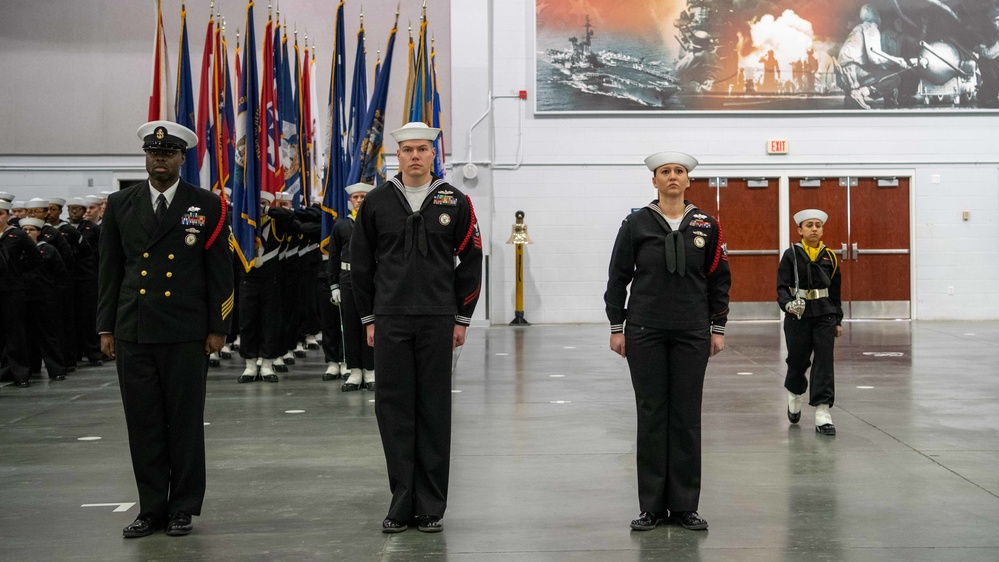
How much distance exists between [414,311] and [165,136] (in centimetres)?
149

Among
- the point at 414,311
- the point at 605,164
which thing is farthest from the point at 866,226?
the point at 414,311

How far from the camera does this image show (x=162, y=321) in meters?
5.12

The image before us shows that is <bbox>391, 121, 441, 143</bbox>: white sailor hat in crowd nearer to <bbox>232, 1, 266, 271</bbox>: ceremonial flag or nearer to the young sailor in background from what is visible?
the young sailor in background

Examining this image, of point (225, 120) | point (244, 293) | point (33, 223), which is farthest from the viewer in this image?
point (225, 120)

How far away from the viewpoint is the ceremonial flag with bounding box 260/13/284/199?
42.9ft

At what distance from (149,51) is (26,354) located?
9.75 m

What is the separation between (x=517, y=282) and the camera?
20.3 m

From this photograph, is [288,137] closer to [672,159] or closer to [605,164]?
[605,164]

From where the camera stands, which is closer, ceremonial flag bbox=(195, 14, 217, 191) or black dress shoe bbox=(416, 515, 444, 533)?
black dress shoe bbox=(416, 515, 444, 533)

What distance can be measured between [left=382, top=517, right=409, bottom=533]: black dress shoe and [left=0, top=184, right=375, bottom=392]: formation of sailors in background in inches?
215

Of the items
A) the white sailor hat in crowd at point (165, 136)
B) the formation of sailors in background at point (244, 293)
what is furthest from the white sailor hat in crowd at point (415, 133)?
the formation of sailors in background at point (244, 293)

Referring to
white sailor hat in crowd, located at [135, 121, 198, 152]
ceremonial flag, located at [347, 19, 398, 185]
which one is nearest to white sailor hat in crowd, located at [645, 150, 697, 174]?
white sailor hat in crowd, located at [135, 121, 198, 152]

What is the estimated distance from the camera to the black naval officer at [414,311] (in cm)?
527

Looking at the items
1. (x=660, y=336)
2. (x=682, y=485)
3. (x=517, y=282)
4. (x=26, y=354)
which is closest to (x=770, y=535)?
(x=682, y=485)
